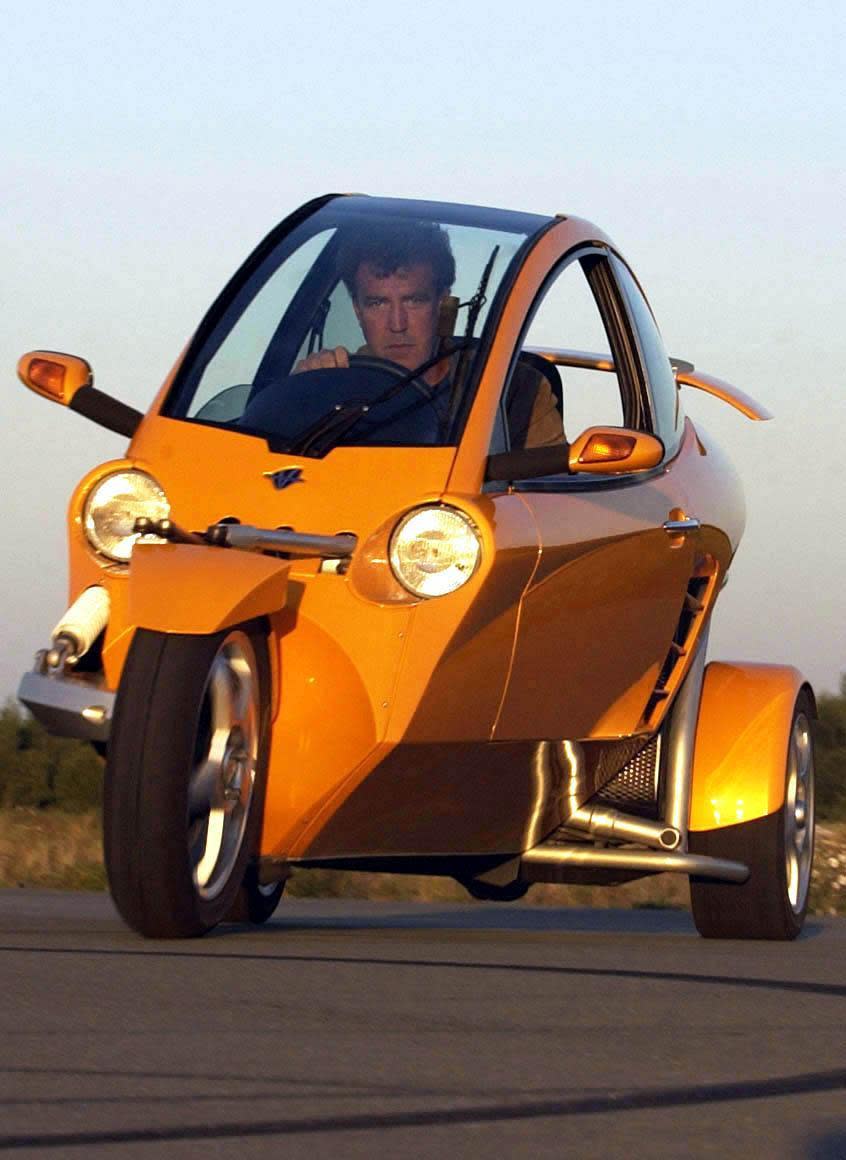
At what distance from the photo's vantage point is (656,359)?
29.7 feet

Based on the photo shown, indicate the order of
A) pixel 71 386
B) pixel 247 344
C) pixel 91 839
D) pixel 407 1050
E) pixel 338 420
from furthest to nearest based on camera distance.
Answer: pixel 91 839, pixel 247 344, pixel 71 386, pixel 338 420, pixel 407 1050

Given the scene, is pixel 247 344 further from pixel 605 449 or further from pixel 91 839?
pixel 91 839

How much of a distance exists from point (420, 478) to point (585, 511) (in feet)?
2.05

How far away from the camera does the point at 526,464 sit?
7.30 meters

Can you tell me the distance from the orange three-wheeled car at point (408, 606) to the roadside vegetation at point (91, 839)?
641 centimetres

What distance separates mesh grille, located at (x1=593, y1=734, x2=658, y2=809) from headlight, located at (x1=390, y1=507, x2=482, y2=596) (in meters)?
1.78

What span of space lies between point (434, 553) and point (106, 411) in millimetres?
1312

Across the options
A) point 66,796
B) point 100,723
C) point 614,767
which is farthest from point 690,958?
point 66,796

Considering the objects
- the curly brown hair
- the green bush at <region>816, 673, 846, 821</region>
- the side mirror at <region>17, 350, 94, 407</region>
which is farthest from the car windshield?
the green bush at <region>816, 673, 846, 821</region>

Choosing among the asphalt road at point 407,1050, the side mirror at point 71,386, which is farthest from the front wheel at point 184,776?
the side mirror at point 71,386

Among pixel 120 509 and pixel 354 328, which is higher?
pixel 354 328

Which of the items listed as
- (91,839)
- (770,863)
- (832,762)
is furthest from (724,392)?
(832,762)

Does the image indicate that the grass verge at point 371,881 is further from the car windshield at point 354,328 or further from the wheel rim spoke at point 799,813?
the car windshield at point 354,328

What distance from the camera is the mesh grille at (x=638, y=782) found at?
861 centimetres
